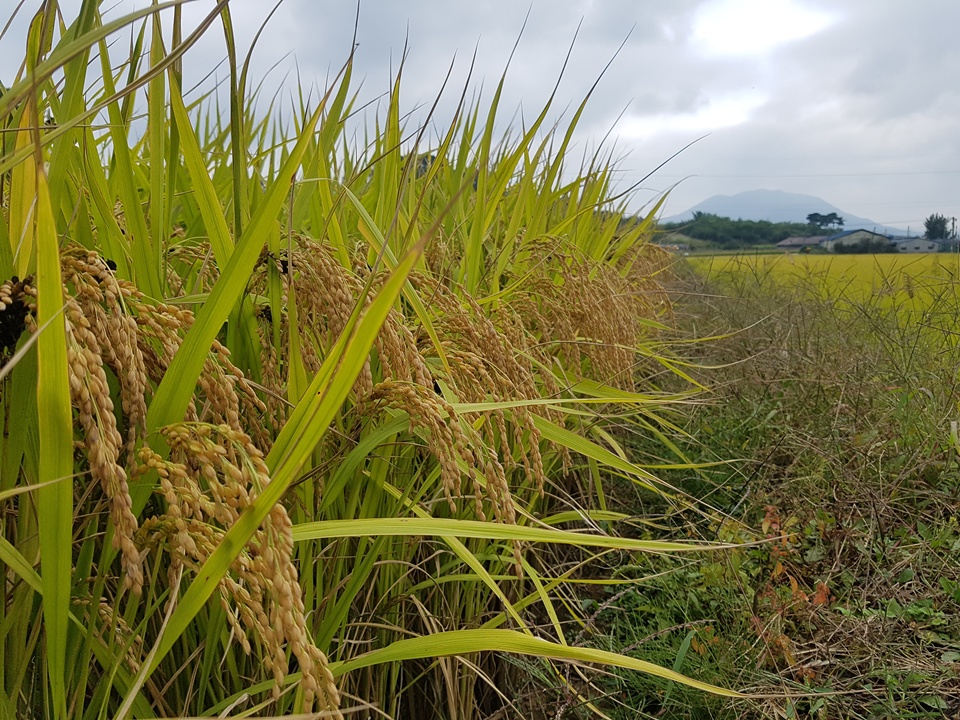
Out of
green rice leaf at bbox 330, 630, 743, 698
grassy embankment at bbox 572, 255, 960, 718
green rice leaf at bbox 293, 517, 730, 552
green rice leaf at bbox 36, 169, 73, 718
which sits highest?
green rice leaf at bbox 36, 169, 73, 718

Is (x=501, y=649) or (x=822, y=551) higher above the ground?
(x=501, y=649)

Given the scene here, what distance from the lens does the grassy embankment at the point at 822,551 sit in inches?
68.9

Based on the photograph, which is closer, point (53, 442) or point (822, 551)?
point (53, 442)

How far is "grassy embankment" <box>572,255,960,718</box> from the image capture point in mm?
1750

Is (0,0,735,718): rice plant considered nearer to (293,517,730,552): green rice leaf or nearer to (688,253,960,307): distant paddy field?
(293,517,730,552): green rice leaf

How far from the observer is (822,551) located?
235 cm

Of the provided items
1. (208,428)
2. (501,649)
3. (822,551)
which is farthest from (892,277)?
(208,428)

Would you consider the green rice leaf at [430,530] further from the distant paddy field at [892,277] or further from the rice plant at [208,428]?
the distant paddy field at [892,277]

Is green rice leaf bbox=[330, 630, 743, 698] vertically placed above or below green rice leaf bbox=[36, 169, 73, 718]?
below

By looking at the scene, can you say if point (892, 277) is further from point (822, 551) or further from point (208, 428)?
point (208, 428)

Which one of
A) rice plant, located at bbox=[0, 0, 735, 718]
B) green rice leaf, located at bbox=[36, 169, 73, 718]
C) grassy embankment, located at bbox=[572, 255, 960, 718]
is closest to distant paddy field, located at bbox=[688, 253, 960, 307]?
grassy embankment, located at bbox=[572, 255, 960, 718]

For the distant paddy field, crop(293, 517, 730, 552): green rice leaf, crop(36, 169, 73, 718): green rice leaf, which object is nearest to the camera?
crop(36, 169, 73, 718): green rice leaf

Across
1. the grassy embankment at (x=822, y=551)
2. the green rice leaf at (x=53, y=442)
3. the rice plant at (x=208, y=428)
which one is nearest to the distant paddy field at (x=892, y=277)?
the grassy embankment at (x=822, y=551)

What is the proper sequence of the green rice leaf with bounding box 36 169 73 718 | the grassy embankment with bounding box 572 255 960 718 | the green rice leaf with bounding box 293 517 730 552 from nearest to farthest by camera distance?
the green rice leaf with bounding box 36 169 73 718
the green rice leaf with bounding box 293 517 730 552
the grassy embankment with bounding box 572 255 960 718
